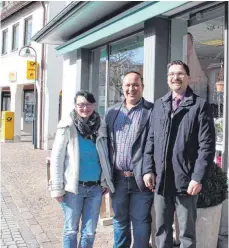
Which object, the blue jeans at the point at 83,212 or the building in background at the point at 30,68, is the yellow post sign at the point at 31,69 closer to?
the building in background at the point at 30,68

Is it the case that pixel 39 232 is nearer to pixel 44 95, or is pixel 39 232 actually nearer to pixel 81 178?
pixel 81 178

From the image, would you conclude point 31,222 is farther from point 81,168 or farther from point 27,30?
point 27,30

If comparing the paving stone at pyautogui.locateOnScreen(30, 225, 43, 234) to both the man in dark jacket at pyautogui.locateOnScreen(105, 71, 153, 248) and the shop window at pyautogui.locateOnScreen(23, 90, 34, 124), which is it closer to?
the man in dark jacket at pyautogui.locateOnScreen(105, 71, 153, 248)

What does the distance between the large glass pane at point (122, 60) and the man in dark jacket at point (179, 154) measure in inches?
130

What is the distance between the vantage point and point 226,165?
4398mm

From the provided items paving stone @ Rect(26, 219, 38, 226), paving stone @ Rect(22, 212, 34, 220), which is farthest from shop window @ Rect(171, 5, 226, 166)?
paving stone @ Rect(22, 212, 34, 220)

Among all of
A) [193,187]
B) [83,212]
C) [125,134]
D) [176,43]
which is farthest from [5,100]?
[193,187]

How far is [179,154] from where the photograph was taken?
302 cm

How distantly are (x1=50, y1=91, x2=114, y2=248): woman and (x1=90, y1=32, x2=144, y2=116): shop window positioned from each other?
10.3ft

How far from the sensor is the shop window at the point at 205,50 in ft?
15.6

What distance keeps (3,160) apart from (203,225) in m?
8.42

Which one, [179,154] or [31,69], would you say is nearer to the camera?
[179,154]

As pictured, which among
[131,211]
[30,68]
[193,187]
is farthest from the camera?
[30,68]

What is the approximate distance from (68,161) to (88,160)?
7.2 inches
